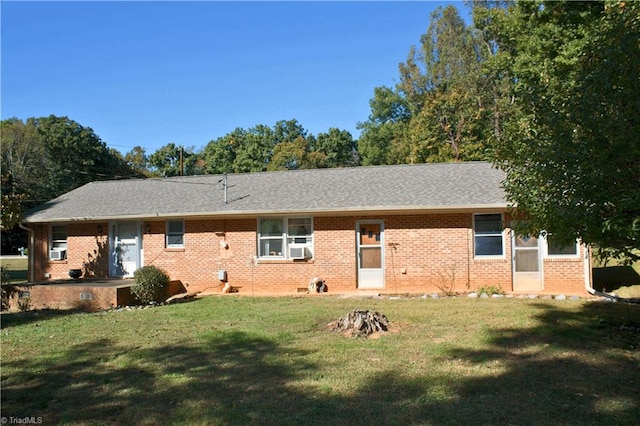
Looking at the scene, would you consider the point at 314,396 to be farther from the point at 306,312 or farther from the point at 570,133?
the point at 306,312

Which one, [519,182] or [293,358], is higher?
[519,182]

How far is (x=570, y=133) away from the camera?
6.98 m

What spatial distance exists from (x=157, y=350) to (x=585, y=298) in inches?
423

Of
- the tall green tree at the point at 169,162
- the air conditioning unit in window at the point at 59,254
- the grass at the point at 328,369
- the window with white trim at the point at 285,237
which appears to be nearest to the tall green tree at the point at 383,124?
the tall green tree at the point at 169,162

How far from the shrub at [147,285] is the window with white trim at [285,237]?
3.33 m

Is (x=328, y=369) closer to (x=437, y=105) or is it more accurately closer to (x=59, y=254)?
(x=59, y=254)

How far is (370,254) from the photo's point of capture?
15586 millimetres

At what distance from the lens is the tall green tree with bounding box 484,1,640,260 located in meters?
6.43

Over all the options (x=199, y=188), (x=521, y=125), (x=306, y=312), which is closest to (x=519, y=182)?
(x=521, y=125)

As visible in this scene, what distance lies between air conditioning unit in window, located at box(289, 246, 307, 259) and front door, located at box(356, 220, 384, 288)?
1.75 meters

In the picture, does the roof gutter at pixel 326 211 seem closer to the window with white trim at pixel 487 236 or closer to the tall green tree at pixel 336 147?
the window with white trim at pixel 487 236

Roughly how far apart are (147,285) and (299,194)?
226 inches

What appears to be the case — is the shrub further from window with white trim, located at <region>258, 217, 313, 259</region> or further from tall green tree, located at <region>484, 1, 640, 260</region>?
tall green tree, located at <region>484, 1, 640, 260</region>

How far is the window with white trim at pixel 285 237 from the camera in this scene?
627 inches
